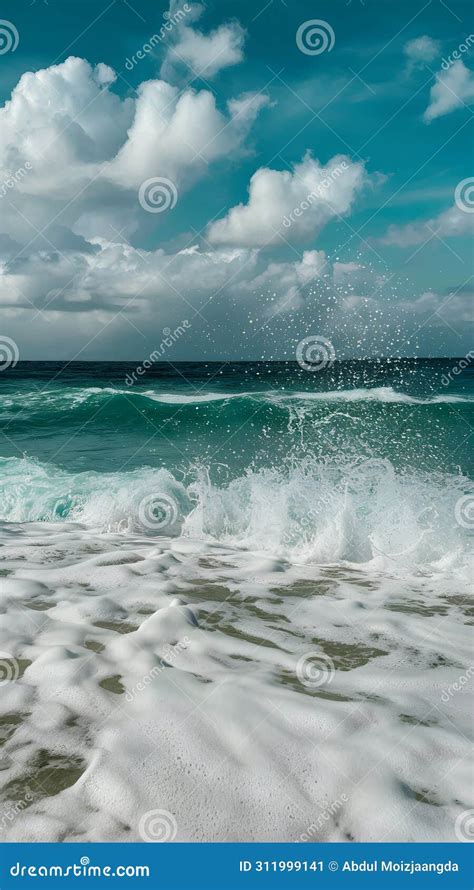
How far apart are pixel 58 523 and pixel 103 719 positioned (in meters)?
5.63

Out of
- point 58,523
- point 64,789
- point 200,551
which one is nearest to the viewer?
point 64,789

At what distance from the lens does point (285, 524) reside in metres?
7.43

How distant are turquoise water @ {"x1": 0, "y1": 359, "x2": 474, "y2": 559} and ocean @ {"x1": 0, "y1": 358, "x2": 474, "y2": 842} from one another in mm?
57

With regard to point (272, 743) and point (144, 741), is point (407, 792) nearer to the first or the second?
point (272, 743)

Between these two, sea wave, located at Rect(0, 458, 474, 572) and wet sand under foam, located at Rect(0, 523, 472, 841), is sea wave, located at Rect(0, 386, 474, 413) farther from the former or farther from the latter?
wet sand under foam, located at Rect(0, 523, 472, 841)

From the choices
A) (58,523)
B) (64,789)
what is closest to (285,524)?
(58,523)

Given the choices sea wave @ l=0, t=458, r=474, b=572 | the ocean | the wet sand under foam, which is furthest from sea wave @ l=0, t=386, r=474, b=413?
the wet sand under foam

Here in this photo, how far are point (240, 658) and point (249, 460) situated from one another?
9.89 metres

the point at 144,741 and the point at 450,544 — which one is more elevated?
the point at 450,544

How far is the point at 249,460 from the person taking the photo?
13703 mm

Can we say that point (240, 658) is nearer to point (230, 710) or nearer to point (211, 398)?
point (230, 710)

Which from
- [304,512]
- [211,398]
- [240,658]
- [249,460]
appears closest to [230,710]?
[240,658]

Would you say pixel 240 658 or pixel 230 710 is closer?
pixel 230 710

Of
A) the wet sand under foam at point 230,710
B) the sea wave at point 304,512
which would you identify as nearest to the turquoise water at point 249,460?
the sea wave at point 304,512
